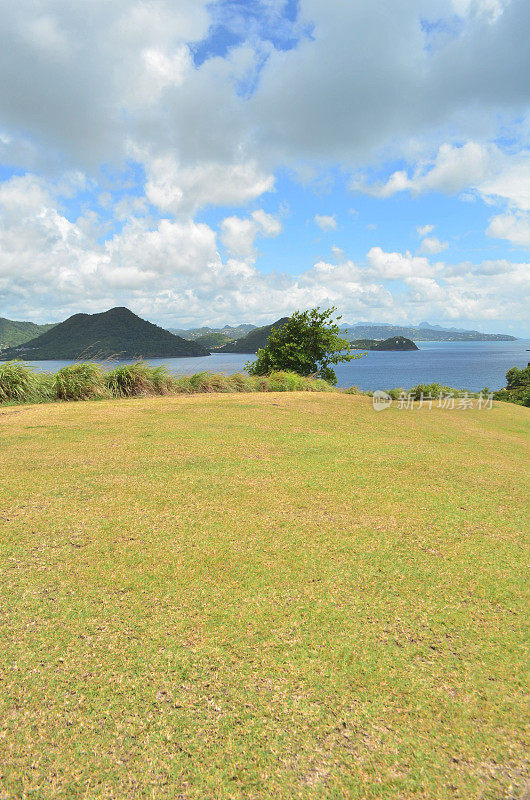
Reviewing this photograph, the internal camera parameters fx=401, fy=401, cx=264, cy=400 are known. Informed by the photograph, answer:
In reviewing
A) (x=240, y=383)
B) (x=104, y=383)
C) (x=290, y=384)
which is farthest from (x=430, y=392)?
(x=104, y=383)

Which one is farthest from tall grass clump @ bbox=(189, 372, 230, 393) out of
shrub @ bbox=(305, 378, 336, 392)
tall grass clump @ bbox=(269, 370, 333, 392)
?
shrub @ bbox=(305, 378, 336, 392)

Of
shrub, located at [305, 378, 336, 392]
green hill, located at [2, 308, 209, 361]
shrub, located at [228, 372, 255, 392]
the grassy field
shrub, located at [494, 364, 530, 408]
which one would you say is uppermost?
green hill, located at [2, 308, 209, 361]

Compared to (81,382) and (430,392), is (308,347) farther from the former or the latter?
(81,382)

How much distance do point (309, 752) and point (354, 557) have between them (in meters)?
1.50

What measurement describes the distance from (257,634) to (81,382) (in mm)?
9225

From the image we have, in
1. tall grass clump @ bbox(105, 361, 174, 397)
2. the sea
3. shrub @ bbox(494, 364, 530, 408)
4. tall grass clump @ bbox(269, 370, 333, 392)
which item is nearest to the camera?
tall grass clump @ bbox(105, 361, 174, 397)

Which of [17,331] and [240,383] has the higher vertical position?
[17,331]

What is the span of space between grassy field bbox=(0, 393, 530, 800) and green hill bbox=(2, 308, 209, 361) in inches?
2401

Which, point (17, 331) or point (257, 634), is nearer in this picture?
point (257, 634)

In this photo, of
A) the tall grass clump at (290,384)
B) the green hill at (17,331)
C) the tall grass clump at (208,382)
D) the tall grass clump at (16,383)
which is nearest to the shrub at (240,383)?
the tall grass clump at (208,382)

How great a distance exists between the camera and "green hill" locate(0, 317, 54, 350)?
359ft

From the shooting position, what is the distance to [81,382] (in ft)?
33.1

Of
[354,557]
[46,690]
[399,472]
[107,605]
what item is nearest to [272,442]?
[399,472]

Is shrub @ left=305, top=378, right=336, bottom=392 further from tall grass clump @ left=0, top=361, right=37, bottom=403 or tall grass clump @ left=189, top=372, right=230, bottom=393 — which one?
tall grass clump @ left=0, top=361, right=37, bottom=403
